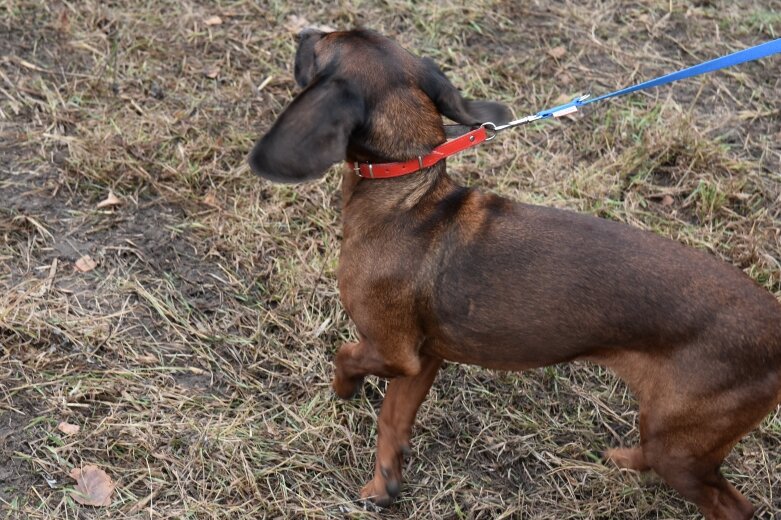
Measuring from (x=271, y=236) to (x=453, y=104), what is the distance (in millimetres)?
1888

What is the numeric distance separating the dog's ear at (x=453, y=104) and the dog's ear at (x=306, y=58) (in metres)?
0.49

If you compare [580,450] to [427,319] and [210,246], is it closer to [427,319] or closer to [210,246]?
[427,319]

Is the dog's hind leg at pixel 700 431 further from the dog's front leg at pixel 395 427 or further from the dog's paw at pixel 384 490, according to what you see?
the dog's paw at pixel 384 490

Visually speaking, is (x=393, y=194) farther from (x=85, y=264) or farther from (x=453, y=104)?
(x=85, y=264)

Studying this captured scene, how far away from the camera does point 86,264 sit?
5391mm

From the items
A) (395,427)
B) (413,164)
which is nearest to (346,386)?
(395,427)

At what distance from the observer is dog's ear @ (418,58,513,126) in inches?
165

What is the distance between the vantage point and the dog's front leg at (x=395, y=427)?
4.58 m

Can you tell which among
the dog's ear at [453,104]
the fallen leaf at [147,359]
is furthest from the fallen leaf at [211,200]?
the dog's ear at [453,104]

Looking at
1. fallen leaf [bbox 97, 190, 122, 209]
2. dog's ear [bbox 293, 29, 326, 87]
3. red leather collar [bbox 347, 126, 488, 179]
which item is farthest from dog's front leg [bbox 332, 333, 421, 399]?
fallen leaf [bbox 97, 190, 122, 209]

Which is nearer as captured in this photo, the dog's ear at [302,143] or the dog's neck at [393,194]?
the dog's ear at [302,143]

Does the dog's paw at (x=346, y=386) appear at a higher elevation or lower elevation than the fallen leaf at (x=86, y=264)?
higher

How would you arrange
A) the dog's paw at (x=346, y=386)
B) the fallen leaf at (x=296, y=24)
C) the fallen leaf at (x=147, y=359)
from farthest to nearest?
the fallen leaf at (x=296, y=24), the fallen leaf at (x=147, y=359), the dog's paw at (x=346, y=386)

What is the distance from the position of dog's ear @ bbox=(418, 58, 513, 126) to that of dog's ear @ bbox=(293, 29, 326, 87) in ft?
1.61
